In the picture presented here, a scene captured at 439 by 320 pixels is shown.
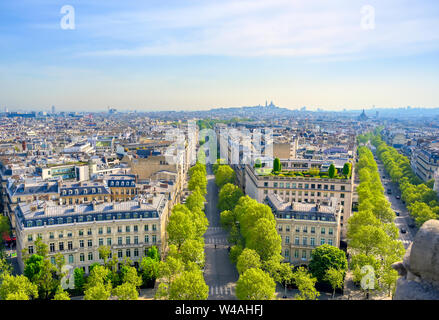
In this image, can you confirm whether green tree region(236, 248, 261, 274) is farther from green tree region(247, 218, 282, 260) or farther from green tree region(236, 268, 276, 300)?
green tree region(236, 268, 276, 300)

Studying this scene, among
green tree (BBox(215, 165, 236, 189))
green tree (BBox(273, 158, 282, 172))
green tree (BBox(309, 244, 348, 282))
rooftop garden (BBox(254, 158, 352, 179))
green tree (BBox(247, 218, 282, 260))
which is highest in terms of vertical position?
green tree (BBox(273, 158, 282, 172))

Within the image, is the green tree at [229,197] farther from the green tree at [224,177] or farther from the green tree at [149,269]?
the green tree at [149,269]

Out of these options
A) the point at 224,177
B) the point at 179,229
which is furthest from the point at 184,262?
the point at 224,177

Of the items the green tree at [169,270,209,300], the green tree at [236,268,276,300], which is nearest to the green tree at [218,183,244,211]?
the green tree at [236,268,276,300]

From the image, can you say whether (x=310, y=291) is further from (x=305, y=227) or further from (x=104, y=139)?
(x=104, y=139)

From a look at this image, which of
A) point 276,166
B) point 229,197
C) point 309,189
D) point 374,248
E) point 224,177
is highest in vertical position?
point 276,166

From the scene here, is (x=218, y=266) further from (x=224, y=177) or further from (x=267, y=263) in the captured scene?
(x=224, y=177)
